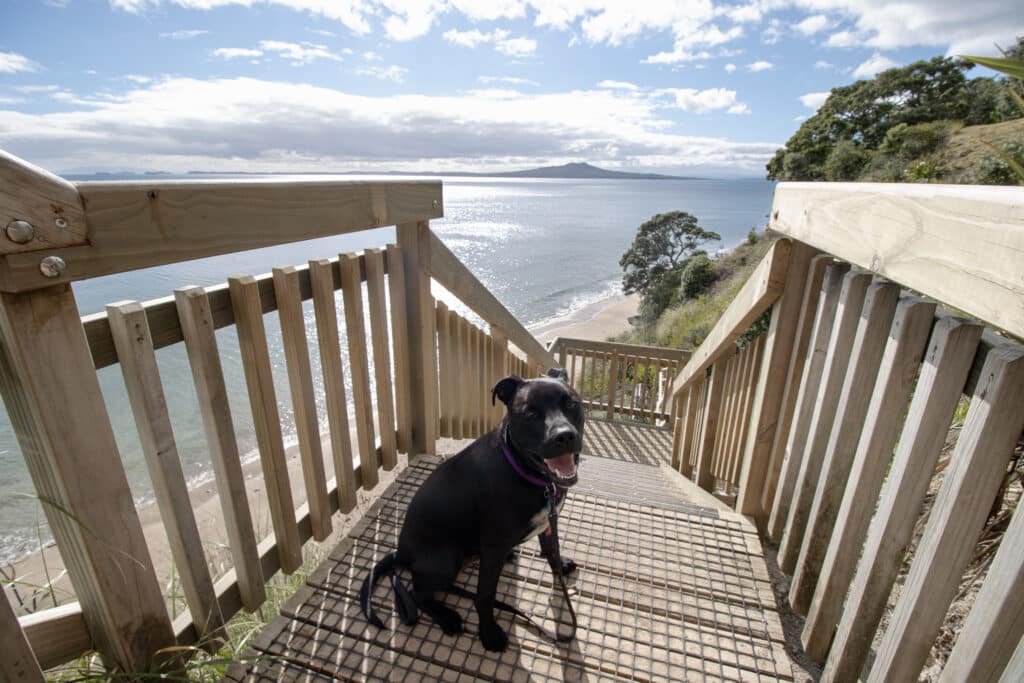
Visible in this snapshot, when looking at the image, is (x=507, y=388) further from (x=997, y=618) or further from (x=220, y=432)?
(x=997, y=618)

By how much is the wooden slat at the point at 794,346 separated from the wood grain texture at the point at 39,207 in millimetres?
2384

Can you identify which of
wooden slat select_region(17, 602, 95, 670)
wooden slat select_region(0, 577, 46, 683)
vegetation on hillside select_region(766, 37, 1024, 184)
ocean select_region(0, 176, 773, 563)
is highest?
vegetation on hillside select_region(766, 37, 1024, 184)

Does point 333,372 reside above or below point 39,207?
below

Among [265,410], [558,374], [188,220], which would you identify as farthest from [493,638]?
[188,220]

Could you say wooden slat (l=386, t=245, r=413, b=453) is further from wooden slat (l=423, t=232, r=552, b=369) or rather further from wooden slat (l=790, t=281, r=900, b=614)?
wooden slat (l=790, t=281, r=900, b=614)

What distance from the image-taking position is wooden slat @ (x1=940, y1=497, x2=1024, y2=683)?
97 cm

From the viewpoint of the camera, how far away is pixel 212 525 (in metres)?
7.97

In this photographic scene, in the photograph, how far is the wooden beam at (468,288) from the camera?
2551 mm

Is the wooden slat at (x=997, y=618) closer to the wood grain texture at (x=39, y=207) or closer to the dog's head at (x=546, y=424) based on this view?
the dog's head at (x=546, y=424)

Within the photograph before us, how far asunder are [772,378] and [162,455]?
7.76 feet

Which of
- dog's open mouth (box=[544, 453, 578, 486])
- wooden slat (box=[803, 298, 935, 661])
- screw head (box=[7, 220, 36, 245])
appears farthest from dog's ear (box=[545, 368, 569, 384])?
screw head (box=[7, 220, 36, 245])

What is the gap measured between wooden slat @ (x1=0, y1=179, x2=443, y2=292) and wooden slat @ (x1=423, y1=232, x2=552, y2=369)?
64cm

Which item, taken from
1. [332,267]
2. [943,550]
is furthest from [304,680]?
[943,550]

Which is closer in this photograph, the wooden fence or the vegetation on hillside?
the wooden fence
